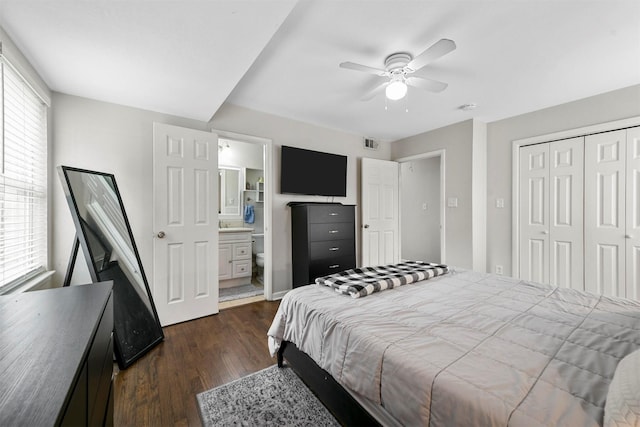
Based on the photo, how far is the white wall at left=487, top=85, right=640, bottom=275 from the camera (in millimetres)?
2863

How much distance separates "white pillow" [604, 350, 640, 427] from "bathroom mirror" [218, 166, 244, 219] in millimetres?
4496

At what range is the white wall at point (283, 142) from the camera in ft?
10.2

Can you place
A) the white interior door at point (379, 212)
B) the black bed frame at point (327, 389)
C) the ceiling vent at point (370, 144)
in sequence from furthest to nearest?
the ceiling vent at point (370, 144)
the white interior door at point (379, 212)
the black bed frame at point (327, 389)

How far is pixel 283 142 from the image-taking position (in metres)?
3.46

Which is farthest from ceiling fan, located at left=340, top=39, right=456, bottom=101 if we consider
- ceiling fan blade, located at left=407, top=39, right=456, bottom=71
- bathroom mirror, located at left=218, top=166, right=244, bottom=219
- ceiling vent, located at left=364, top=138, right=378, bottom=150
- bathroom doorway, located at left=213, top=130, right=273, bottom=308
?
bathroom mirror, located at left=218, top=166, right=244, bottom=219

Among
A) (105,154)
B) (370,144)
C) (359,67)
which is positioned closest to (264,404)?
(359,67)

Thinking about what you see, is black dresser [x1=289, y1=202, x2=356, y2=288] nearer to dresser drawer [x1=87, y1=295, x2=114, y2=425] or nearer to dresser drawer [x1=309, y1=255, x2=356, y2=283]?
dresser drawer [x1=309, y1=255, x2=356, y2=283]

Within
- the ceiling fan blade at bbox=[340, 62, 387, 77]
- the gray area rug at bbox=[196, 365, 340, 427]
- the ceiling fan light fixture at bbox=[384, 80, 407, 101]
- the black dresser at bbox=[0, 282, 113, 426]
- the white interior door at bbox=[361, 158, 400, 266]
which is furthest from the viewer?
the white interior door at bbox=[361, 158, 400, 266]

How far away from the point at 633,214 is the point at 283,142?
3.86 m

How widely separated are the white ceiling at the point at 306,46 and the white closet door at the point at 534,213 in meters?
0.71

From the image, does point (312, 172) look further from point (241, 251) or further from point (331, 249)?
point (241, 251)

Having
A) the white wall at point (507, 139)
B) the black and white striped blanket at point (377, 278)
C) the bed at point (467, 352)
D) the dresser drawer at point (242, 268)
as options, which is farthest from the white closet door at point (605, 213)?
the dresser drawer at point (242, 268)

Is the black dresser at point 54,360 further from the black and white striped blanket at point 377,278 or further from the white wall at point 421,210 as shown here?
the white wall at point 421,210

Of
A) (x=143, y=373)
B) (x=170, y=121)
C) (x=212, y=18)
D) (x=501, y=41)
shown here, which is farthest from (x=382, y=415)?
(x=170, y=121)
